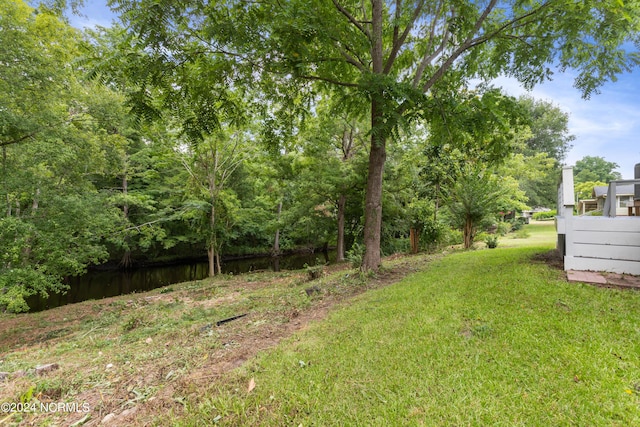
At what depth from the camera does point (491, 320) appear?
2.94m

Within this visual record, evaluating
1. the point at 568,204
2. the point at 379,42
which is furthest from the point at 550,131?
the point at 379,42

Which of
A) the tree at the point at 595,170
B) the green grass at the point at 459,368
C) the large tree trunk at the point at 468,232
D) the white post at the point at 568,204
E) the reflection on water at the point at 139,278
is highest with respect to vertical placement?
the tree at the point at 595,170

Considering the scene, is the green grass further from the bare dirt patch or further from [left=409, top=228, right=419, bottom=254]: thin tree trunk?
[left=409, top=228, right=419, bottom=254]: thin tree trunk

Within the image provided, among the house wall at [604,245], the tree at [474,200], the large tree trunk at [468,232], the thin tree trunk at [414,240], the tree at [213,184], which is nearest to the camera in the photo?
the house wall at [604,245]

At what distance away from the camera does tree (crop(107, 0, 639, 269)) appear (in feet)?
13.3

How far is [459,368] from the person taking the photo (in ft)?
7.21

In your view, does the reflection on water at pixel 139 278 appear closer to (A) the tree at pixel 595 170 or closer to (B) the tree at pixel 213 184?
(B) the tree at pixel 213 184

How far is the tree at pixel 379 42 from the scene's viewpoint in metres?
4.05

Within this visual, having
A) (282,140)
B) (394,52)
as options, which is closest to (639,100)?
(394,52)

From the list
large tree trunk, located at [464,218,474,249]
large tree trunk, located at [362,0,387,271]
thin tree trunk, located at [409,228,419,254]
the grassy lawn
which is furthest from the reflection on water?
the grassy lawn

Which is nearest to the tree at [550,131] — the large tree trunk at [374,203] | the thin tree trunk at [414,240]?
the thin tree trunk at [414,240]

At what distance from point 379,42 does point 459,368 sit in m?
5.40

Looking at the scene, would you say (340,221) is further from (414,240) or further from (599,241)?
(599,241)

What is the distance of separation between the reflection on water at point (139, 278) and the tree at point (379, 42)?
10144 millimetres
